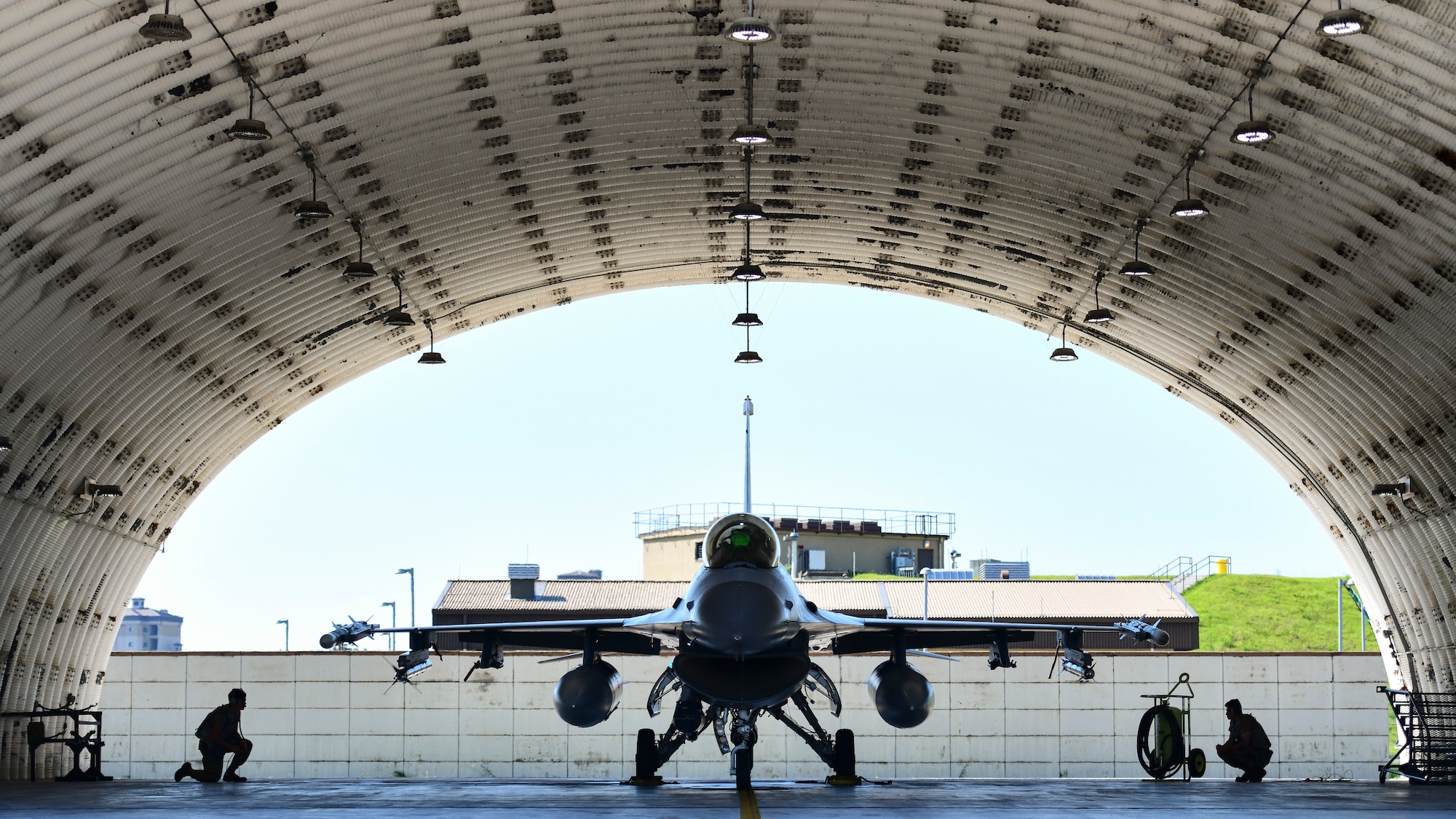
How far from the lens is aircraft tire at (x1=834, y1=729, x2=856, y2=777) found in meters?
22.0

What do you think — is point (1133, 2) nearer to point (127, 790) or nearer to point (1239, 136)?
point (1239, 136)

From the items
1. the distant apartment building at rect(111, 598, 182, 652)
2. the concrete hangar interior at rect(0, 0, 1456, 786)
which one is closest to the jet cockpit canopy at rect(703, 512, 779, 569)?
the concrete hangar interior at rect(0, 0, 1456, 786)

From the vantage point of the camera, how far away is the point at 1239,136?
1549 centimetres

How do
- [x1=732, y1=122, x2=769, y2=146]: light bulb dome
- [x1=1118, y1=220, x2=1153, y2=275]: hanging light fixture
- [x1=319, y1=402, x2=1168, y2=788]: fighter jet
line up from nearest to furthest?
[x1=732, y1=122, x2=769, y2=146]: light bulb dome → [x1=319, y1=402, x2=1168, y2=788]: fighter jet → [x1=1118, y1=220, x2=1153, y2=275]: hanging light fixture

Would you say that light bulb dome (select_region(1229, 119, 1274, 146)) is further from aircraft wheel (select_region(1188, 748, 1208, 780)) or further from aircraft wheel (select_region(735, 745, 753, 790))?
aircraft wheel (select_region(1188, 748, 1208, 780))

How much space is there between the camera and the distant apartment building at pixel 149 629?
142113 mm

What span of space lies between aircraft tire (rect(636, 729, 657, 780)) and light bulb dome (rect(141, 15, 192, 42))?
40.6ft

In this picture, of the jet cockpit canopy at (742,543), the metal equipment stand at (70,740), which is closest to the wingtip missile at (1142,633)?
the jet cockpit canopy at (742,543)

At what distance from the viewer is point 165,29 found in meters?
12.8

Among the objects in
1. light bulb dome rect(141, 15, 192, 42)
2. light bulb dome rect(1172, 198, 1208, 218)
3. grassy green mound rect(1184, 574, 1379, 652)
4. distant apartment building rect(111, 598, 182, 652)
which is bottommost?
distant apartment building rect(111, 598, 182, 652)

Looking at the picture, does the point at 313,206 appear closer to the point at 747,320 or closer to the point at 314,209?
the point at 314,209

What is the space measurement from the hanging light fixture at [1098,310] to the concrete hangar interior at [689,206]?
7.6 inches

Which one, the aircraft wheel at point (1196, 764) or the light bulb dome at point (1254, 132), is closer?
the light bulb dome at point (1254, 132)

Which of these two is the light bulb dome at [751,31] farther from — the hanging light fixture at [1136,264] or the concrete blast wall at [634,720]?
the concrete blast wall at [634,720]
